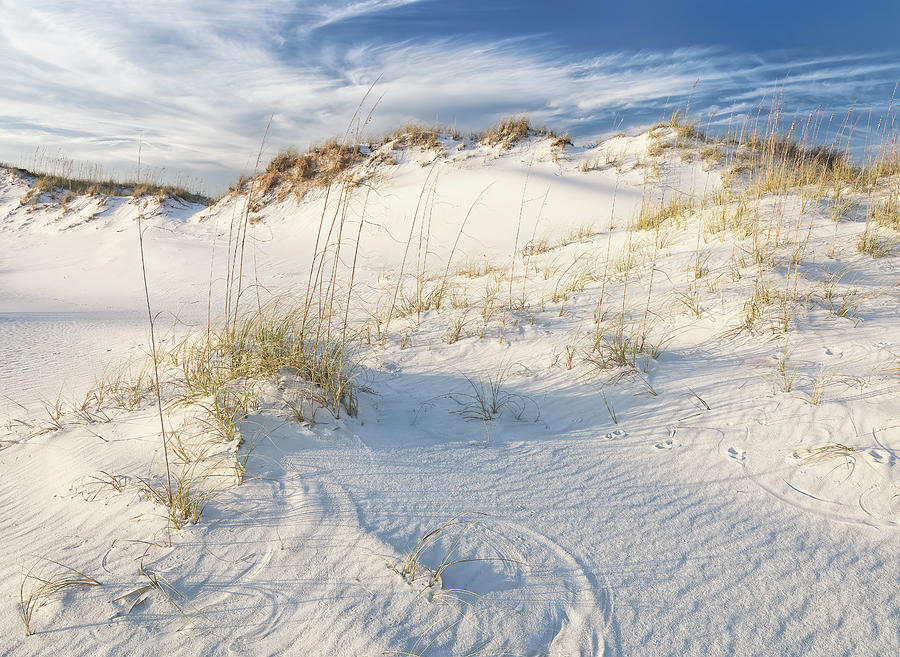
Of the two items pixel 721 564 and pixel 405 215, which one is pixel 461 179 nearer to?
pixel 405 215

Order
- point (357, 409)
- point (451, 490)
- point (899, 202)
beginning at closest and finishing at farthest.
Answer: point (451, 490) → point (357, 409) → point (899, 202)

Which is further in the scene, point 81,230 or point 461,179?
point 81,230

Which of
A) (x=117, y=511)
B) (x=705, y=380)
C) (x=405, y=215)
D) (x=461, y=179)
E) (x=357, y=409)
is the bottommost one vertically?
(x=117, y=511)

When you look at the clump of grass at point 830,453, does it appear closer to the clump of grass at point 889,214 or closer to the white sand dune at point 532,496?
the white sand dune at point 532,496

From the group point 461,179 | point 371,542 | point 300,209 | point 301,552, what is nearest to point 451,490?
point 371,542

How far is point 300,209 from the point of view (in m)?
13.0

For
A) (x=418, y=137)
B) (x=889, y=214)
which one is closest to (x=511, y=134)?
(x=418, y=137)

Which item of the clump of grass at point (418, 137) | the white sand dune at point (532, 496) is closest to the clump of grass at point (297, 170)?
the clump of grass at point (418, 137)

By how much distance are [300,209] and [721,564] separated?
42.3 ft

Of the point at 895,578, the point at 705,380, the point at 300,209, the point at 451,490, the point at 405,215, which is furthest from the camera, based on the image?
the point at 300,209

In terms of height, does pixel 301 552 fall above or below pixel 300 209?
below

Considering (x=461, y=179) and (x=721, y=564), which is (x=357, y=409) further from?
(x=461, y=179)

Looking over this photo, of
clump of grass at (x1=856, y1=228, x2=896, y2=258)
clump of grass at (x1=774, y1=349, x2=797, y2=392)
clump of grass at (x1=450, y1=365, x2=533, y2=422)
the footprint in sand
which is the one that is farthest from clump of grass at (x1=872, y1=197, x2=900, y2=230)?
clump of grass at (x1=450, y1=365, x2=533, y2=422)

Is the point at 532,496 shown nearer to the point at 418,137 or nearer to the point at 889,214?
the point at 889,214
